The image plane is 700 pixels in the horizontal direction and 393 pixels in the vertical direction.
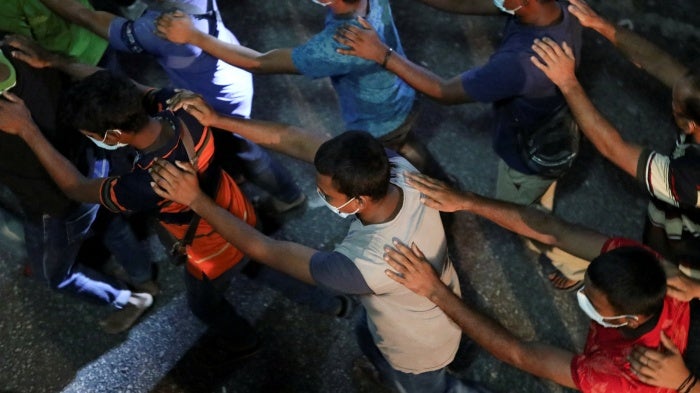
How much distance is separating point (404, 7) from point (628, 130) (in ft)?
6.52

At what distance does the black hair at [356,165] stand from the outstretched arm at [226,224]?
1.07 ft

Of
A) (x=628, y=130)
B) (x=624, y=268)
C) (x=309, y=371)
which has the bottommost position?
(x=309, y=371)

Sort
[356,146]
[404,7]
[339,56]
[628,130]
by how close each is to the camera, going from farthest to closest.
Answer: [404,7]
[628,130]
[339,56]
[356,146]

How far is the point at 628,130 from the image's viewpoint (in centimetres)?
442

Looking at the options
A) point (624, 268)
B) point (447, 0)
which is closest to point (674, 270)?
point (624, 268)

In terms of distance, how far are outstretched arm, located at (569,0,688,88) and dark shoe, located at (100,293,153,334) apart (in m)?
2.72

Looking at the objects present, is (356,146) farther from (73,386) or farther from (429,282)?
(73,386)

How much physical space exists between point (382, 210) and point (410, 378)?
2.75 ft

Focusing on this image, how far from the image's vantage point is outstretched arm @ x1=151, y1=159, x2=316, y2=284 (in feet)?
7.68

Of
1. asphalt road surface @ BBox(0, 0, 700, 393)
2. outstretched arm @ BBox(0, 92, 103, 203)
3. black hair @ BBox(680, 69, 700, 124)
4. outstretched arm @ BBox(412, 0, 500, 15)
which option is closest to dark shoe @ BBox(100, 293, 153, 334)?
asphalt road surface @ BBox(0, 0, 700, 393)

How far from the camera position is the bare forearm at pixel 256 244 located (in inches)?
93.4

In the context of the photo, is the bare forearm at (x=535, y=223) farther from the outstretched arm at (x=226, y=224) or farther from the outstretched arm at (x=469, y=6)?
the outstretched arm at (x=469, y=6)

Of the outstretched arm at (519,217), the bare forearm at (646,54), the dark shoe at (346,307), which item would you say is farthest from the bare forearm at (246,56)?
the bare forearm at (646,54)

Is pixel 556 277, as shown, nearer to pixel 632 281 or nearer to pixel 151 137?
pixel 632 281
